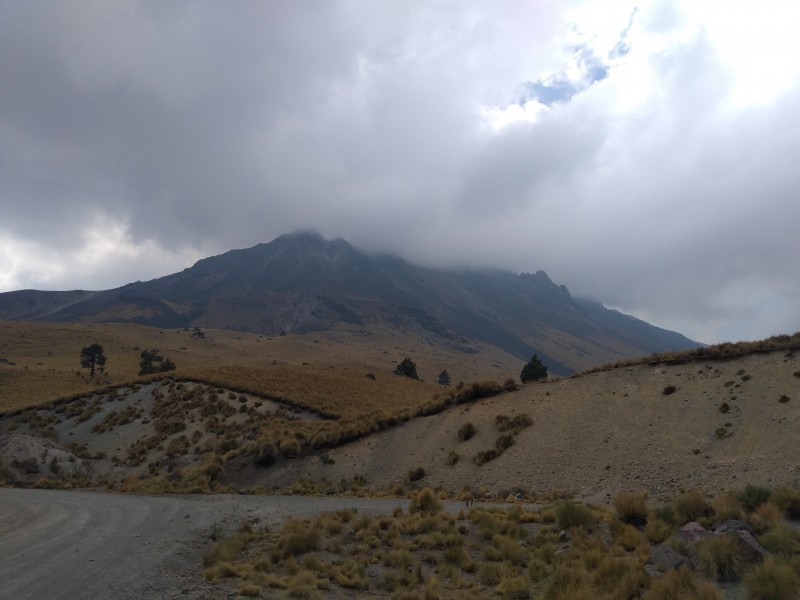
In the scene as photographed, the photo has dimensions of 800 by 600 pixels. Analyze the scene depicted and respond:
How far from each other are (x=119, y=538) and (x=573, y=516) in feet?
39.4

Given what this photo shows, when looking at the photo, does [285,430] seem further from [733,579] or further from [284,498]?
[733,579]

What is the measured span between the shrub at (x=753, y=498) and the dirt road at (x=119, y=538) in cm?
1089

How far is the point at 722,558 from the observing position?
975cm

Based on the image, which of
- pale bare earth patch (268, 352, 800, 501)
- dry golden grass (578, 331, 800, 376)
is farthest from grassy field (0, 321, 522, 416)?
dry golden grass (578, 331, 800, 376)

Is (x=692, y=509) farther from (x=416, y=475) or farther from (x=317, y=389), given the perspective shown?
(x=317, y=389)

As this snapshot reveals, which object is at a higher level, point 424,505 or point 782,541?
point 782,541

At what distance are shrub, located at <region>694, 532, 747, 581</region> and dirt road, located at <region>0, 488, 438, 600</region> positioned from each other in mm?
9217

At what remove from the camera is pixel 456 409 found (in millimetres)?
34500

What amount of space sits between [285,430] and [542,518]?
2351 centimetres

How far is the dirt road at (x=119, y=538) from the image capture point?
9.62 meters

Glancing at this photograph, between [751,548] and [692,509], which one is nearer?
[751,548]

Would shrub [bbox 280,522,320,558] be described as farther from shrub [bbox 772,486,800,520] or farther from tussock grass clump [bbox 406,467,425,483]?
tussock grass clump [bbox 406,467,425,483]

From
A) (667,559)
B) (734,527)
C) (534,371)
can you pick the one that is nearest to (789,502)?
(734,527)

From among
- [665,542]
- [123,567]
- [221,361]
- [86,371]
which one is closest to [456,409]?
[665,542]
